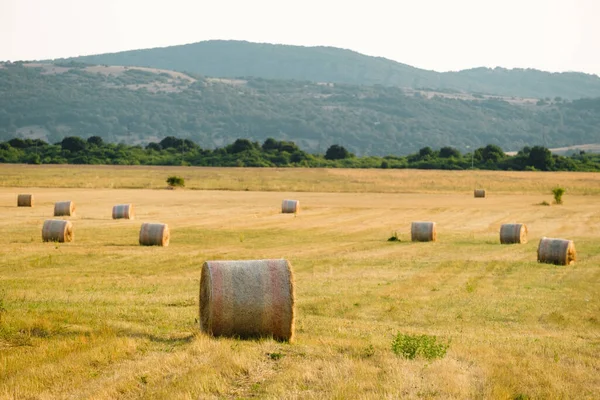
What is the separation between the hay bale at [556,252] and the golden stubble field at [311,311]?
2.20 feet

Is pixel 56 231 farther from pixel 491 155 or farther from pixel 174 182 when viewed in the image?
pixel 491 155

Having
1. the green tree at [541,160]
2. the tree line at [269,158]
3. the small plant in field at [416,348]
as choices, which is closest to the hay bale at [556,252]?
the small plant in field at [416,348]

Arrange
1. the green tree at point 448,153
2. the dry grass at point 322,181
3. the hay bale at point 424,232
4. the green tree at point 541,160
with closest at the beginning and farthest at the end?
the hay bale at point 424,232
the dry grass at point 322,181
the green tree at point 541,160
the green tree at point 448,153

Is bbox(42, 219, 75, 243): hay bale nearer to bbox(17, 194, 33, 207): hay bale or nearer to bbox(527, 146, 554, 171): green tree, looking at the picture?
bbox(17, 194, 33, 207): hay bale

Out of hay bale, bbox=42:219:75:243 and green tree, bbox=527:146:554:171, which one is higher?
green tree, bbox=527:146:554:171

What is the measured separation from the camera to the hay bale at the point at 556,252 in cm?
2850

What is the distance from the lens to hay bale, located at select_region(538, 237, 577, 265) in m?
28.5

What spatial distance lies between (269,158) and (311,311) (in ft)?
396

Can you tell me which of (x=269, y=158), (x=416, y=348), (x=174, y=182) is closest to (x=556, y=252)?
(x=416, y=348)

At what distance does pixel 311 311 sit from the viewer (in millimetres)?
19328

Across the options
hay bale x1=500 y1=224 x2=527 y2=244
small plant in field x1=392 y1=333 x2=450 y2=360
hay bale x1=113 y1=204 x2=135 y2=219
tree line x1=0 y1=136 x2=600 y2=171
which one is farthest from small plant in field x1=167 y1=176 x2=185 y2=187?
small plant in field x1=392 y1=333 x2=450 y2=360

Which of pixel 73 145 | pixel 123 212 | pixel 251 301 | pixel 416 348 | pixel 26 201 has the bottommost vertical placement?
pixel 26 201

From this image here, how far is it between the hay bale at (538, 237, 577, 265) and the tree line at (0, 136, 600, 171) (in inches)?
3765

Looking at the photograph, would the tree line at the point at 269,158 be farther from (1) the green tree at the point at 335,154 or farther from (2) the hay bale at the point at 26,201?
(2) the hay bale at the point at 26,201
